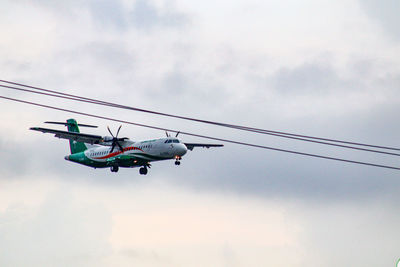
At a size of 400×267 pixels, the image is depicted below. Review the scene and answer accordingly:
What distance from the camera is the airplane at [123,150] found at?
3898 inches

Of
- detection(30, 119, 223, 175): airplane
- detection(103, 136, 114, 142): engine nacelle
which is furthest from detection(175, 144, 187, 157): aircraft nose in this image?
detection(103, 136, 114, 142): engine nacelle

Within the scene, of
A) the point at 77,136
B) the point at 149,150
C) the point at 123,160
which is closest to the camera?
the point at 149,150

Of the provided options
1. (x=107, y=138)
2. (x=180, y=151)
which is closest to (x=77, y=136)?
(x=107, y=138)

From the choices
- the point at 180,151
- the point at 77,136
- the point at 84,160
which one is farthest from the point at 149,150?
the point at 84,160

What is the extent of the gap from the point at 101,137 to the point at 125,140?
3.30 meters

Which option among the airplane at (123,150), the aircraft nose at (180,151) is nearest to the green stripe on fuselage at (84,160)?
the airplane at (123,150)

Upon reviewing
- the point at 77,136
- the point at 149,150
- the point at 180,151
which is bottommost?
the point at 180,151

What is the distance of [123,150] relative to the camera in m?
106

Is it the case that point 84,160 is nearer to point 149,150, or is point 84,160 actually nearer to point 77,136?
point 77,136

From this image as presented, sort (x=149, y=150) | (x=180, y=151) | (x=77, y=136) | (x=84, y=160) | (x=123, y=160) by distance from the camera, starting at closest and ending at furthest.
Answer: (x=180, y=151)
(x=149, y=150)
(x=123, y=160)
(x=77, y=136)
(x=84, y=160)

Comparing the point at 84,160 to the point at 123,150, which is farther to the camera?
the point at 84,160

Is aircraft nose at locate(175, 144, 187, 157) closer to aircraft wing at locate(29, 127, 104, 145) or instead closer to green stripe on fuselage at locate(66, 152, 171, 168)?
green stripe on fuselage at locate(66, 152, 171, 168)

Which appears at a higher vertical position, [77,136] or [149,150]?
[77,136]

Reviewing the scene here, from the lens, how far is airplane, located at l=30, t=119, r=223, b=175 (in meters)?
99.0
